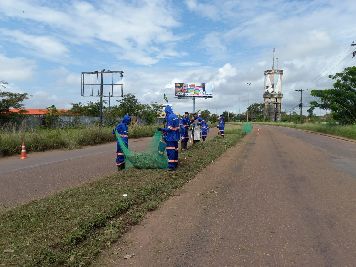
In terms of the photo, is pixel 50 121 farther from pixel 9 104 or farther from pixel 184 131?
pixel 184 131

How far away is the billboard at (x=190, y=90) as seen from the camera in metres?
79.4

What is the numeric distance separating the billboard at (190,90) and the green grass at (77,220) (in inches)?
2742

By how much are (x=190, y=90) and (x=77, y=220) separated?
73967 mm

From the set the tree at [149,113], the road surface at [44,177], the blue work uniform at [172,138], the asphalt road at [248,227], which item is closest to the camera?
the asphalt road at [248,227]

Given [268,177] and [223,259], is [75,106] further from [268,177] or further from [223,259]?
[223,259]

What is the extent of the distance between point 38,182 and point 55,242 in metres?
5.93

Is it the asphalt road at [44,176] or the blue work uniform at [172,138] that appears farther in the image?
the blue work uniform at [172,138]

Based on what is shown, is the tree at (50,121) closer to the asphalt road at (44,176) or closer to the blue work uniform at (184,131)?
the blue work uniform at (184,131)

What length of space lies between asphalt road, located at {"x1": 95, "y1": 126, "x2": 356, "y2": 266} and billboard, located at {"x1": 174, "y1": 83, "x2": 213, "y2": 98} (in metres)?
68.9

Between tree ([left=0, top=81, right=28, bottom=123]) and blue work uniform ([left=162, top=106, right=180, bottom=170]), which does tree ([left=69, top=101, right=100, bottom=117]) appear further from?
blue work uniform ([left=162, top=106, right=180, bottom=170])

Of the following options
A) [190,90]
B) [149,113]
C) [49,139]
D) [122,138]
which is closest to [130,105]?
[149,113]

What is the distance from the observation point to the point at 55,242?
208 inches

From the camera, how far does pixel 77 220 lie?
623cm

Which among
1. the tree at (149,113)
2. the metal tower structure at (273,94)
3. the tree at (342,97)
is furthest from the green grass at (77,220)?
the metal tower structure at (273,94)
